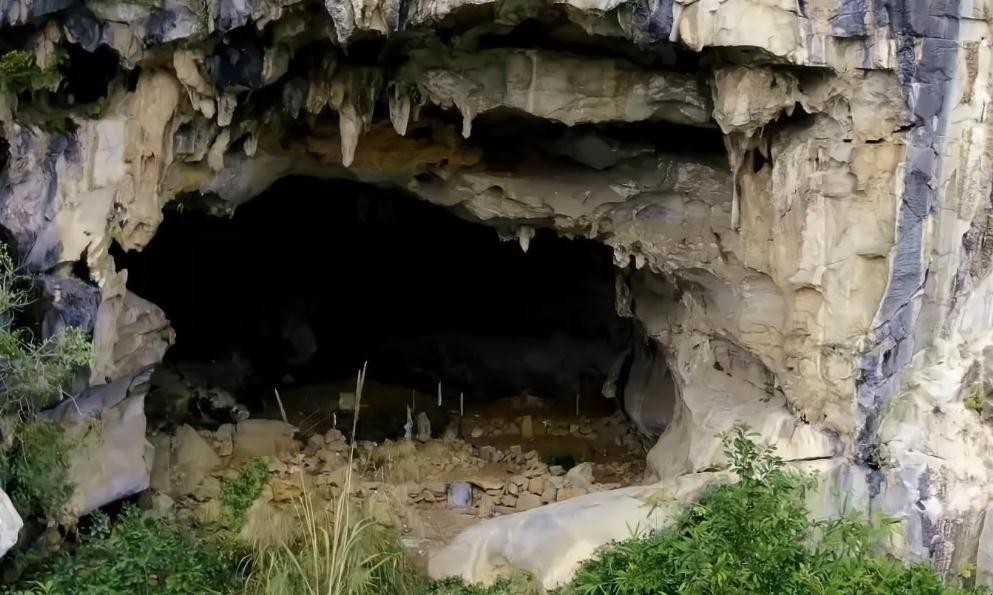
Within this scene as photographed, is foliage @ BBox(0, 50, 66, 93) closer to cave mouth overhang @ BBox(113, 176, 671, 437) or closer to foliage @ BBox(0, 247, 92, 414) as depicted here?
foliage @ BBox(0, 247, 92, 414)

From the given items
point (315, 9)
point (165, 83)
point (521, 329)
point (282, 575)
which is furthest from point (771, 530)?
point (521, 329)

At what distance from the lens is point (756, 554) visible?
4.92 metres

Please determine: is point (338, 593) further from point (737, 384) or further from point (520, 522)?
point (737, 384)

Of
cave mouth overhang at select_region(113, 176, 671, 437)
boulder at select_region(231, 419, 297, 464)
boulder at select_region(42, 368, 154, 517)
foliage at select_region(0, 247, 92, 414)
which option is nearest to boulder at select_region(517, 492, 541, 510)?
boulder at select_region(231, 419, 297, 464)

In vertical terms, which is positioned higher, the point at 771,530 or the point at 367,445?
the point at 771,530

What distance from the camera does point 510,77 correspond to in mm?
6543

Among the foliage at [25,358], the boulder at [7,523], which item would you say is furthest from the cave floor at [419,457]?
the foliage at [25,358]

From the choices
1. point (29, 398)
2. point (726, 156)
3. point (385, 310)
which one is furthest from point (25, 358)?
point (385, 310)

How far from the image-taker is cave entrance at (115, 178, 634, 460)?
1032 centimetres

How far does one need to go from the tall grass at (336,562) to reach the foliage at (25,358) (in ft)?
5.34

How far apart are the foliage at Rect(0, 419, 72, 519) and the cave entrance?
4064mm

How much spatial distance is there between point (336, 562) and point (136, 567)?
3.83 ft

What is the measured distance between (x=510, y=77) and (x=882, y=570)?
3.96 metres

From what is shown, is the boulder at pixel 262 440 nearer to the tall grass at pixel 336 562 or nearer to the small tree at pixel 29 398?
the tall grass at pixel 336 562
